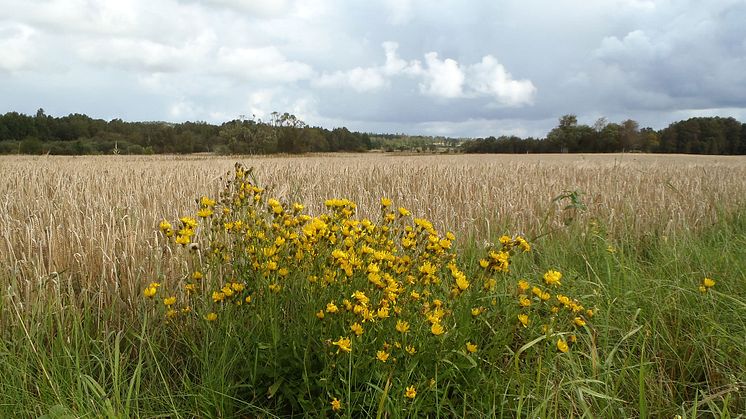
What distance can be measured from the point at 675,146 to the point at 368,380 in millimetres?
70116

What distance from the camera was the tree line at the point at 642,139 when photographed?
2216 inches

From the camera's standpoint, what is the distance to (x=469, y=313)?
183 centimetres

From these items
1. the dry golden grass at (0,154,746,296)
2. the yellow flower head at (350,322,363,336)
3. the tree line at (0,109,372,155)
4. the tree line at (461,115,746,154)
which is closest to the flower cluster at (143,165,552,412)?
the yellow flower head at (350,322,363,336)

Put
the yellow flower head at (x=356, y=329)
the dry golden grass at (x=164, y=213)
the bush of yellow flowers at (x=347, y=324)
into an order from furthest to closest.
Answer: the dry golden grass at (x=164, y=213), the bush of yellow flowers at (x=347, y=324), the yellow flower head at (x=356, y=329)

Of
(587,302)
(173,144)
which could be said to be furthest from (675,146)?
(587,302)

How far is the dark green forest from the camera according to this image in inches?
1977

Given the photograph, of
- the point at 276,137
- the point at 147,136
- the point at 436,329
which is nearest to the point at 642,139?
the point at 276,137

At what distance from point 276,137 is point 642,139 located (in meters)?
47.8

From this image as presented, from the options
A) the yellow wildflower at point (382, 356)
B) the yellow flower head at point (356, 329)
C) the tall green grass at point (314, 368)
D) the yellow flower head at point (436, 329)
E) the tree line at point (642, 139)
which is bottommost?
the tall green grass at point (314, 368)

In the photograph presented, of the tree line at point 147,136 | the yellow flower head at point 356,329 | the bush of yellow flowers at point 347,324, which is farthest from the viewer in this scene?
the tree line at point 147,136

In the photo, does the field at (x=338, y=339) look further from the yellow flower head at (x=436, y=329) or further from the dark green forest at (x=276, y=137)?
the dark green forest at (x=276, y=137)

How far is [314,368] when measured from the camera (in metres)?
1.80

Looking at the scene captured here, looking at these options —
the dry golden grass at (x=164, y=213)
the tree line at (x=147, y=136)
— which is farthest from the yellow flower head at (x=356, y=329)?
the tree line at (x=147, y=136)

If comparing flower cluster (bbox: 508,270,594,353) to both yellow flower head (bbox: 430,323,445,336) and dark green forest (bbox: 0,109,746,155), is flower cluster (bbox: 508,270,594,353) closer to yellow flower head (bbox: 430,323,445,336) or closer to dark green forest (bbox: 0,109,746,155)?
yellow flower head (bbox: 430,323,445,336)
